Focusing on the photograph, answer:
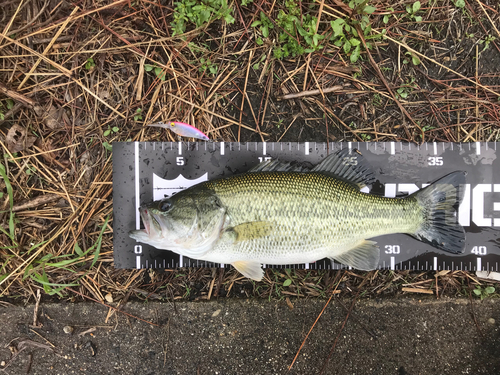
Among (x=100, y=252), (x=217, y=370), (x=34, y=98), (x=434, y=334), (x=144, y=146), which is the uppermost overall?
(x=34, y=98)

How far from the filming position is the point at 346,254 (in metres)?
2.88

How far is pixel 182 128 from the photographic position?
3135 mm

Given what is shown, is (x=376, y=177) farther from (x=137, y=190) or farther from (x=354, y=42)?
(x=137, y=190)

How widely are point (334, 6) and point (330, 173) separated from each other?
70.7 inches

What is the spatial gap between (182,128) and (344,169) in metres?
1.69

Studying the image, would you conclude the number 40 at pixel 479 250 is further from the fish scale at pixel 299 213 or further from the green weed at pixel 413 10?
the green weed at pixel 413 10

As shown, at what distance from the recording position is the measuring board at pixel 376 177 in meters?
3.14

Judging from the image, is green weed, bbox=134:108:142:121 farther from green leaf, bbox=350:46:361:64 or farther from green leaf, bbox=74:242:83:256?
green leaf, bbox=350:46:361:64

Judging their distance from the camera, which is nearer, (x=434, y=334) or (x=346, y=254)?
(x=346, y=254)

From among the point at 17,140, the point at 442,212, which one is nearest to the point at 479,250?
the point at 442,212

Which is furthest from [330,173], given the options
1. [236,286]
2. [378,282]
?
[236,286]

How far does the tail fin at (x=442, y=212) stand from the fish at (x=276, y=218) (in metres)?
0.08

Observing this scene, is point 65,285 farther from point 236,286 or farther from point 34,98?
point 34,98

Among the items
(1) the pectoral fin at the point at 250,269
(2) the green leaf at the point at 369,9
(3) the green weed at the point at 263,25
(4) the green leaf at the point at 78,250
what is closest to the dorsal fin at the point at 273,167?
(1) the pectoral fin at the point at 250,269
